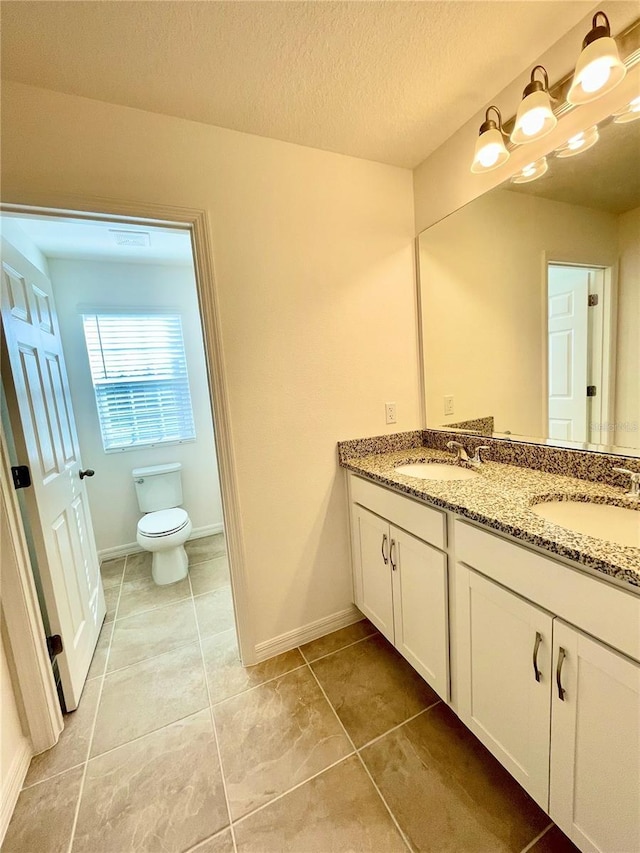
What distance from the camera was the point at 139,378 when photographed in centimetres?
273

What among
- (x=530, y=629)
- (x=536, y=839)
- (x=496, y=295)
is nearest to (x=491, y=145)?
(x=496, y=295)

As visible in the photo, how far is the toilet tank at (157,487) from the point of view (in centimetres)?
262

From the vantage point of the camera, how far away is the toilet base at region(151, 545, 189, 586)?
230 centimetres

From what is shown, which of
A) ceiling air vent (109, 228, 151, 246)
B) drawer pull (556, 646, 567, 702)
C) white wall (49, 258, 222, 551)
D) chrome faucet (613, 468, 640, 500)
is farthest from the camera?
white wall (49, 258, 222, 551)

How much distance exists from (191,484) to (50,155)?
2.32m

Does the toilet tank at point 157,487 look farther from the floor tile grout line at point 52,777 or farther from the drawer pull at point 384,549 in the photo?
the drawer pull at point 384,549

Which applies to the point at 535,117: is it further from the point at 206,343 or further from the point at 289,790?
the point at 289,790

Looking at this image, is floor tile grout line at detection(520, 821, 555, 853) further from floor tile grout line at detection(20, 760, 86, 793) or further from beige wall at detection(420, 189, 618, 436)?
floor tile grout line at detection(20, 760, 86, 793)

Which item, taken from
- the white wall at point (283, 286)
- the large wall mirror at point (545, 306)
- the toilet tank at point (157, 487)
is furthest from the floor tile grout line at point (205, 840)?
the toilet tank at point (157, 487)

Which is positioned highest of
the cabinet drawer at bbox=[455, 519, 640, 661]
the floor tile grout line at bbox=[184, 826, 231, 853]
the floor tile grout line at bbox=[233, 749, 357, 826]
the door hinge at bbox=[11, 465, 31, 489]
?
the door hinge at bbox=[11, 465, 31, 489]

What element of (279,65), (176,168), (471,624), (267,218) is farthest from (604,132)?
(471,624)

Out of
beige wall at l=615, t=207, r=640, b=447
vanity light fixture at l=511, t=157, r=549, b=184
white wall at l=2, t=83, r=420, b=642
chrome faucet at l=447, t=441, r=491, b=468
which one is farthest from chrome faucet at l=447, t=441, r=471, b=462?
vanity light fixture at l=511, t=157, r=549, b=184

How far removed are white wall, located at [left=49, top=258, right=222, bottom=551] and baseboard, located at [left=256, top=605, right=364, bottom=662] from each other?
1592 millimetres

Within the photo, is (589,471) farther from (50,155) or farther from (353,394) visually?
(50,155)
